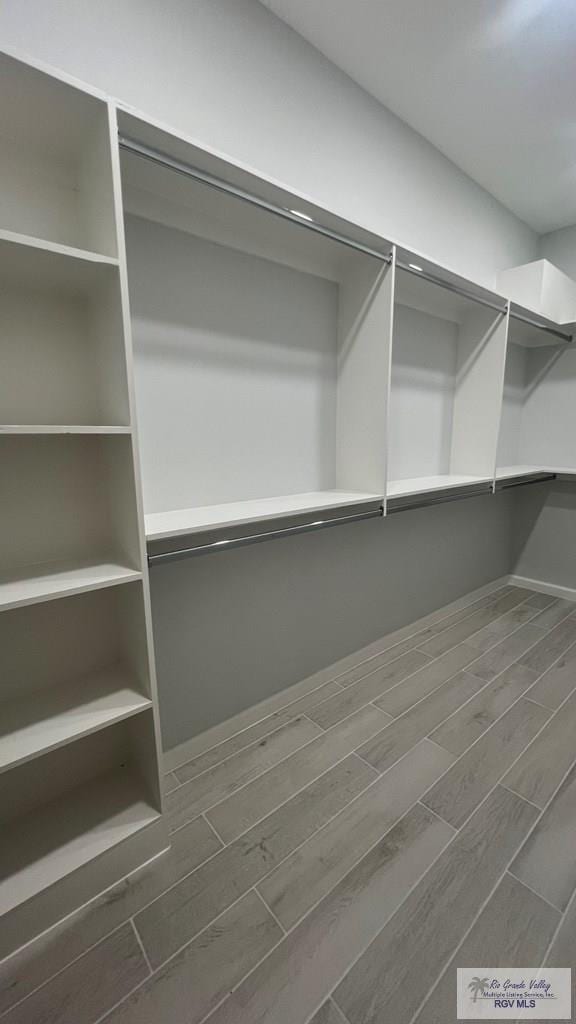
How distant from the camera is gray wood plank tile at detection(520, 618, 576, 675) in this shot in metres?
2.32

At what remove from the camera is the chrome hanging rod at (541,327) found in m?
2.40

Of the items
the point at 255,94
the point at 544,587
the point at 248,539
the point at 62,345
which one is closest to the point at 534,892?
the point at 248,539

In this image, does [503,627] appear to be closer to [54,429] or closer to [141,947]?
[141,947]

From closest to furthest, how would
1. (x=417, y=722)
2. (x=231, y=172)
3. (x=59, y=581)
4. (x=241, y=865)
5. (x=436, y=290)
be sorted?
(x=59, y=581) < (x=231, y=172) < (x=241, y=865) < (x=417, y=722) < (x=436, y=290)

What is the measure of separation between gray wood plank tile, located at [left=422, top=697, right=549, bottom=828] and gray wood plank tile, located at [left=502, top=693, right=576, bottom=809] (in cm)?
3

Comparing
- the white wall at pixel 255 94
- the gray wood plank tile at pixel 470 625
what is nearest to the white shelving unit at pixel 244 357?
the white wall at pixel 255 94

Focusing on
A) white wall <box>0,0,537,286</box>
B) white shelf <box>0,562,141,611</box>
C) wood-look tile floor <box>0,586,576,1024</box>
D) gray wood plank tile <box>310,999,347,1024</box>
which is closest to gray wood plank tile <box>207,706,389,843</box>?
wood-look tile floor <box>0,586,576,1024</box>

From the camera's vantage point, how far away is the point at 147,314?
132 cm

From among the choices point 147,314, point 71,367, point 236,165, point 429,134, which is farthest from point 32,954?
point 429,134

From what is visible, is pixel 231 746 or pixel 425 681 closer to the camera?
pixel 231 746

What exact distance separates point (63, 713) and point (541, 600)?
3.36m

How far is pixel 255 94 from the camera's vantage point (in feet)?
4.70

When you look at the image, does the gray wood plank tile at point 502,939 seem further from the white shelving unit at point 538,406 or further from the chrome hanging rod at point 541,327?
the chrome hanging rod at point 541,327

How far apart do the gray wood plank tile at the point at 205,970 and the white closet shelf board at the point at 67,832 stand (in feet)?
1.03
